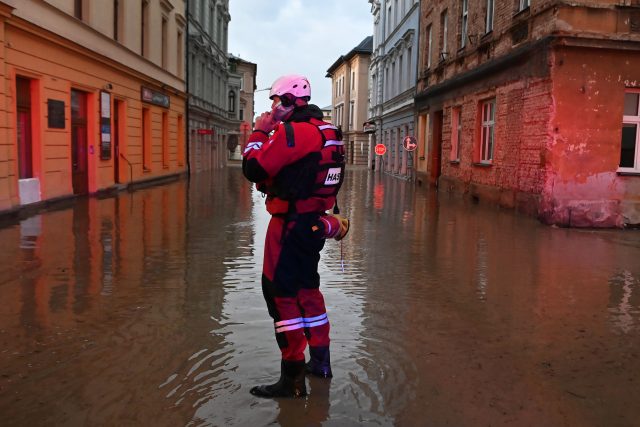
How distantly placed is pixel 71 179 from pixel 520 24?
1124 centimetres

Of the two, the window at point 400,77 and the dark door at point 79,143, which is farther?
the window at point 400,77

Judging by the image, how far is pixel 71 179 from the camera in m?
14.7

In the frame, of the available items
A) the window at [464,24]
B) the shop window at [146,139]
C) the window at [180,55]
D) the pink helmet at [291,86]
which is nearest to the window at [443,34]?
the window at [464,24]

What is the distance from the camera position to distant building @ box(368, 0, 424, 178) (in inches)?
1090

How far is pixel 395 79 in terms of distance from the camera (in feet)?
107

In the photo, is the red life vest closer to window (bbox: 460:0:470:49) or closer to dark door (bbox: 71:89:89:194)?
dark door (bbox: 71:89:89:194)

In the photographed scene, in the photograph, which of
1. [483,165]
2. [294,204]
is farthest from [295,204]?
[483,165]

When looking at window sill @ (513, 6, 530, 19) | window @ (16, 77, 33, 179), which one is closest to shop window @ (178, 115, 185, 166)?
window @ (16, 77, 33, 179)

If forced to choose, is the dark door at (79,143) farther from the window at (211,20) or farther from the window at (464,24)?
the window at (211,20)

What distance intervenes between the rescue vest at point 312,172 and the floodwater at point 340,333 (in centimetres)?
118

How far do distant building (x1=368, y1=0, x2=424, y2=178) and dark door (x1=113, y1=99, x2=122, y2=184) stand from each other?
40.7 ft

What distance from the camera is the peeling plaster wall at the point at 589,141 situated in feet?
36.7

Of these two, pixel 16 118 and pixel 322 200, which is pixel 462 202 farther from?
pixel 322 200

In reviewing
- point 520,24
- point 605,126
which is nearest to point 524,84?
point 520,24
